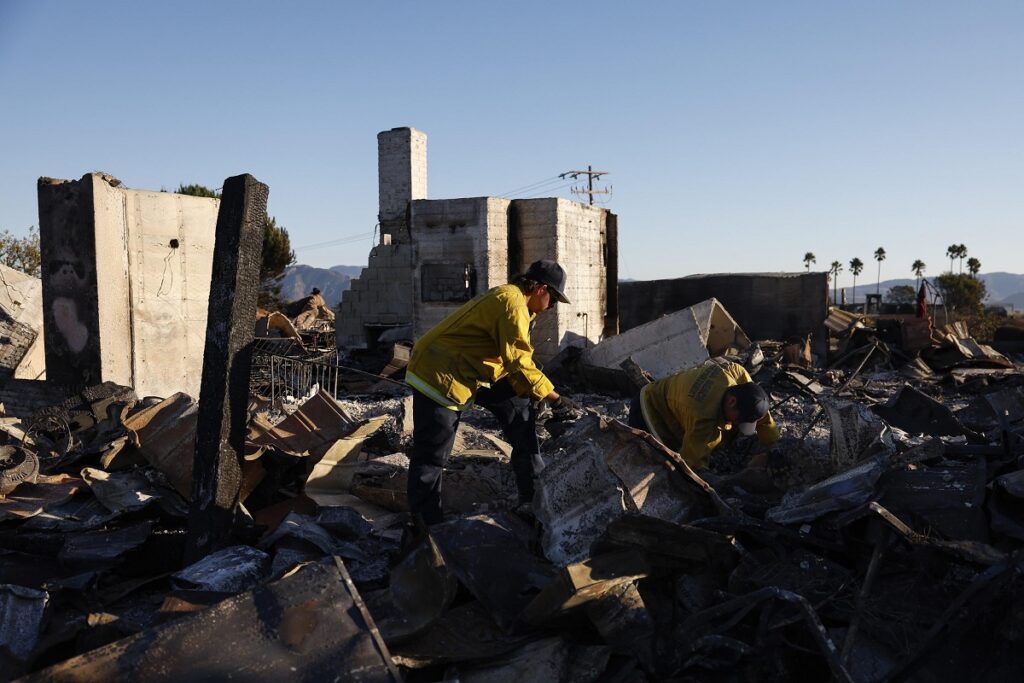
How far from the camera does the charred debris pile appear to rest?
2637 mm

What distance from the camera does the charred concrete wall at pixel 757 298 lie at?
46.0ft

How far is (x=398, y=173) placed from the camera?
749 inches

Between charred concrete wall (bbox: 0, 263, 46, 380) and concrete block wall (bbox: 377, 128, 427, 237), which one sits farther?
concrete block wall (bbox: 377, 128, 427, 237)

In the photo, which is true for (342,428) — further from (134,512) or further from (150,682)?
(150,682)

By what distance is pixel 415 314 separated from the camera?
1143cm

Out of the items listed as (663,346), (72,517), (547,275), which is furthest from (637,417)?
(663,346)

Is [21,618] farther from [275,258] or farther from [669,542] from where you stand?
[275,258]

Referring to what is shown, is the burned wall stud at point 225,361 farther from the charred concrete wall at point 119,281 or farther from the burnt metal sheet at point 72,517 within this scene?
the charred concrete wall at point 119,281

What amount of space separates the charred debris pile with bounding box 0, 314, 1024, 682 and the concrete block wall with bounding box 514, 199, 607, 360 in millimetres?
6183

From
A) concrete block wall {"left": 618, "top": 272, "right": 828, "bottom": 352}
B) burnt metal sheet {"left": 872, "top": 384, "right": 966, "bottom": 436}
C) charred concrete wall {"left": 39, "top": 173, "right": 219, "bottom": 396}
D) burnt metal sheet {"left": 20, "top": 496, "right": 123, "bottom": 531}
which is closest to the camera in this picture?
burnt metal sheet {"left": 20, "top": 496, "right": 123, "bottom": 531}

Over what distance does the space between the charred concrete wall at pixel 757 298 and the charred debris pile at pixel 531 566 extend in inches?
360

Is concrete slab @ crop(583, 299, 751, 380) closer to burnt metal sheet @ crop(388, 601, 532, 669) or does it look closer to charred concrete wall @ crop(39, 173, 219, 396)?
charred concrete wall @ crop(39, 173, 219, 396)

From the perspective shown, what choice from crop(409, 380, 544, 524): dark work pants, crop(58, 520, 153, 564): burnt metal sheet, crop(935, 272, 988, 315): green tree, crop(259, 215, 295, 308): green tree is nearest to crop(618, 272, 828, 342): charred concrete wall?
crop(409, 380, 544, 524): dark work pants

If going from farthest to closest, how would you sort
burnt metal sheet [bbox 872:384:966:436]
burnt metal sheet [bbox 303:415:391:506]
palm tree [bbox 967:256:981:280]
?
1. palm tree [bbox 967:256:981:280]
2. burnt metal sheet [bbox 872:384:966:436]
3. burnt metal sheet [bbox 303:415:391:506]
